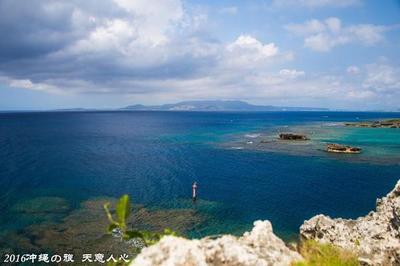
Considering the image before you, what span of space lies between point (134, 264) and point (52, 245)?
3192 centimetres

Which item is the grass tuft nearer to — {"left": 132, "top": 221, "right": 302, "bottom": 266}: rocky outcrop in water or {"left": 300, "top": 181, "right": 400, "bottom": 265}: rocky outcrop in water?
{"left": 132, "top": 221, "right": 302, "bottom": 266}: rocky outcrop in water

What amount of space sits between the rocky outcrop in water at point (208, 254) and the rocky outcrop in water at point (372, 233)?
7320mm

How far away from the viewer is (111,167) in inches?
3113

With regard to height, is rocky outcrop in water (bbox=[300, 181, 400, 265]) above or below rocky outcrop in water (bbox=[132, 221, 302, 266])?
below

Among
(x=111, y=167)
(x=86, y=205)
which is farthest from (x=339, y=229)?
(x=111, y=167)

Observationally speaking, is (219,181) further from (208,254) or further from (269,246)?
(208,254)

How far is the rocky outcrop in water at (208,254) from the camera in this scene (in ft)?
29.7

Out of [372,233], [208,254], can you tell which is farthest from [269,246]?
[372,233]

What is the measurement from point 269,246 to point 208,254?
291 cm

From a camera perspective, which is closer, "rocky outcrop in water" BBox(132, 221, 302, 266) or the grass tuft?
"rocky outcrop in water" BBox(132, 221, 302, 266)

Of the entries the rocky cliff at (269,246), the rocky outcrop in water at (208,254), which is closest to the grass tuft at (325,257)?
the rocky cliff at (269,246)

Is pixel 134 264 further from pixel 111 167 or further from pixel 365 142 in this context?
pixel 365 142

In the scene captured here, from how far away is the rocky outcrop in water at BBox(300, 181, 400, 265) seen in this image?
58.0 feet

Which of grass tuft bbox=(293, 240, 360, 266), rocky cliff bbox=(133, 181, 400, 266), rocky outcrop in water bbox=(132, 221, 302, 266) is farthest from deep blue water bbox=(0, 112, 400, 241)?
rocky outcrop in water bbox=(132, 221, 302, 266)
